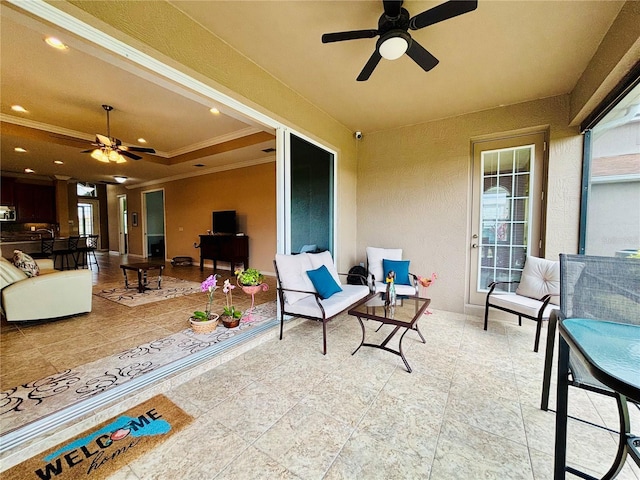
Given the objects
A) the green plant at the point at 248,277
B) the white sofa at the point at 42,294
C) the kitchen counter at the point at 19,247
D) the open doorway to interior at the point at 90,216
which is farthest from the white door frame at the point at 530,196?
the open doorway to interior at the point at 90,216

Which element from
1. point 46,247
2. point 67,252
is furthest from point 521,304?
point 46,247

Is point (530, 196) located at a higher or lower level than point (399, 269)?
higher

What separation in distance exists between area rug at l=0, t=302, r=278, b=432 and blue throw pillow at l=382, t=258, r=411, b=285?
2144 mm

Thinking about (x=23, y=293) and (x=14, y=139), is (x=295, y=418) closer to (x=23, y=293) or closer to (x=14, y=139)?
(x=23, y=293)

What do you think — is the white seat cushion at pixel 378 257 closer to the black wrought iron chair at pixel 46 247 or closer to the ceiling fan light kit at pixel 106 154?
the ceiling fan light kit at pixel 106 154

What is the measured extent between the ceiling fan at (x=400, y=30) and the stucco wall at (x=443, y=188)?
2.00 metres

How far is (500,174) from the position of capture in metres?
3.60

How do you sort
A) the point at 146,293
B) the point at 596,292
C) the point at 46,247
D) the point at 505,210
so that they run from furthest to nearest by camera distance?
the point at 46,247
the point at 146,293
the point at 505,210
the point at 596,292

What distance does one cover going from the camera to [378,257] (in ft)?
13.1

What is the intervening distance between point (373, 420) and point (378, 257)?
256 centimetres

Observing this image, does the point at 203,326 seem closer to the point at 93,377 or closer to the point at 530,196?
→ the point at 93,377

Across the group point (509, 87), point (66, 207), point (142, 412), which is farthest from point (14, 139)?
point (509, 87)

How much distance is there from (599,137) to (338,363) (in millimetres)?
3775

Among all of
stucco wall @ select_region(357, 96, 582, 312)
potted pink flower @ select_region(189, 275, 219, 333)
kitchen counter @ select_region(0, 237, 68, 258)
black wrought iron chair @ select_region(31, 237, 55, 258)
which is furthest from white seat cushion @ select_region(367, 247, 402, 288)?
kitchen counter @ select_region(0, 237, 68, 258)
